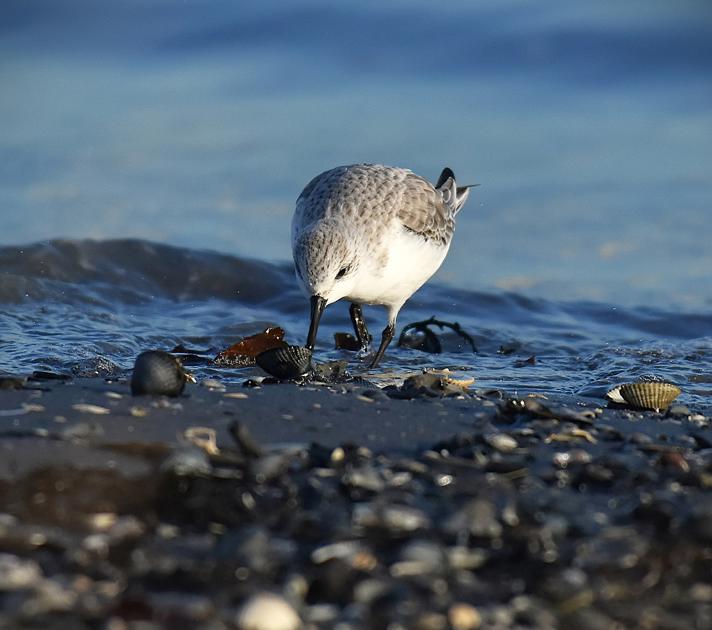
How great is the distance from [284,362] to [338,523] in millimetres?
2390

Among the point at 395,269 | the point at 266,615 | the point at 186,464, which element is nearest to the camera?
the point at 266,615

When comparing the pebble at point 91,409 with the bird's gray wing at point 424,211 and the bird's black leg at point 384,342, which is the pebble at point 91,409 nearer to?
the bird's black leg at point 384,342

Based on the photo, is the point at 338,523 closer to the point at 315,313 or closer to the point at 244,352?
the point at 315,313

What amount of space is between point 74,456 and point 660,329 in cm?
619

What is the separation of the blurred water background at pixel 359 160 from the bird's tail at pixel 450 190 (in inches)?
37.3

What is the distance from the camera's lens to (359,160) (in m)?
9.98

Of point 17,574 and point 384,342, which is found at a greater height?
point 384,342

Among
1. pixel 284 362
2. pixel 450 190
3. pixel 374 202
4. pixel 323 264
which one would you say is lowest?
pixel 284 362

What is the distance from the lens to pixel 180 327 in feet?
25.0

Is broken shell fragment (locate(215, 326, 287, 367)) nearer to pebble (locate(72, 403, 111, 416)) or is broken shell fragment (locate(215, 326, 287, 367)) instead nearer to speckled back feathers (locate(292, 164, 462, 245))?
speckled back feathers (locate(292, 164, 462, 245))

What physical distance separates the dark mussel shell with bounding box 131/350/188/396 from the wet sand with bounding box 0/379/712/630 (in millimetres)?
122

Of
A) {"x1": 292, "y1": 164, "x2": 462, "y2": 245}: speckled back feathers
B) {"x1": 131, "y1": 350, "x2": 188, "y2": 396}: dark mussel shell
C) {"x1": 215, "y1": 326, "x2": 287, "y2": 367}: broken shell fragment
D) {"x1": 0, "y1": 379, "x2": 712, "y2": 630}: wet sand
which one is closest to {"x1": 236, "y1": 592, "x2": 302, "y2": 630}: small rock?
{"x1": 0, "y1": 379, "x2": 712, "y2": 630}: wet sand

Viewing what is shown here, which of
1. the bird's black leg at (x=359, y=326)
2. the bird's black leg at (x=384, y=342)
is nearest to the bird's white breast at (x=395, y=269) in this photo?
the bird's black leg at (x=384, y=342)

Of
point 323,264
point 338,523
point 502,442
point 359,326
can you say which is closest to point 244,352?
point 323,264
